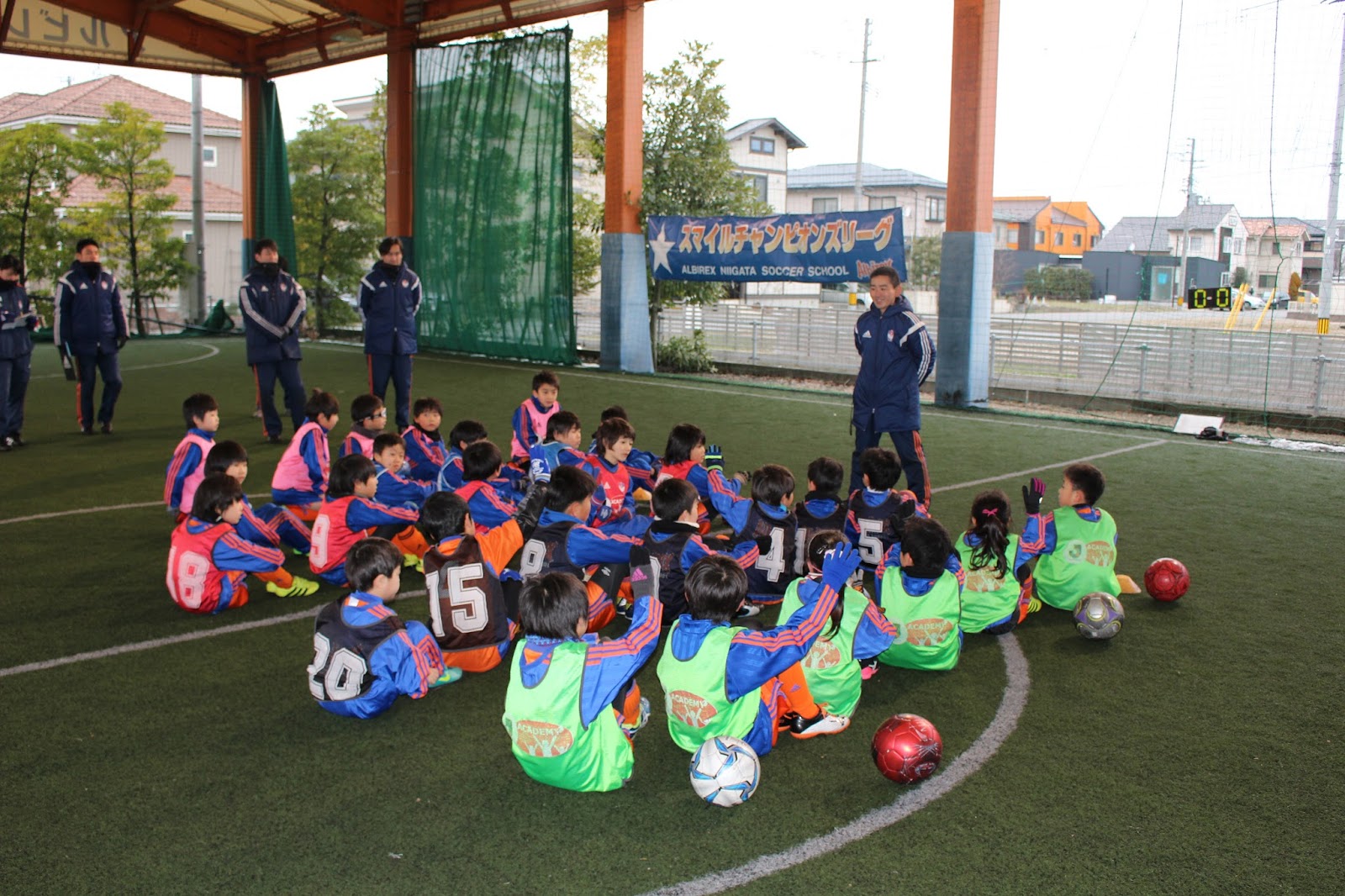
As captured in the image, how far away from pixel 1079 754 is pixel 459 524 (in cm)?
260

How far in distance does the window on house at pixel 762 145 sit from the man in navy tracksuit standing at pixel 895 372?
79.5 feet

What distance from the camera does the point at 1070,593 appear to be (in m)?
5.02

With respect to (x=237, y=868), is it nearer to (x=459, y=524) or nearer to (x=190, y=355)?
(x=459, y=524)

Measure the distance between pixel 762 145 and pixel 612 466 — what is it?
25596mm

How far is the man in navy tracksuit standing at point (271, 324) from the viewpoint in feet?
30.1

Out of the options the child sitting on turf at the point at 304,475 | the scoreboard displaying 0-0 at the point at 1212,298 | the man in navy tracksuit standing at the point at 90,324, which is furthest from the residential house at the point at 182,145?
the scoreboard displaying 0-0 at the point at 1212,298

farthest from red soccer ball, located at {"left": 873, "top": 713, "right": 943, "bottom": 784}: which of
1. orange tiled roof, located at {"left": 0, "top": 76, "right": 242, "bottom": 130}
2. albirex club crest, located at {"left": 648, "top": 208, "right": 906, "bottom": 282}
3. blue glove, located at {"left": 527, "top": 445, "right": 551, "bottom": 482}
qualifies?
orange tiled roof, located at {"left": 0, "top": 76, "right": 242, "bottom": 130}

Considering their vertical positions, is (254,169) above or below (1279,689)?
above

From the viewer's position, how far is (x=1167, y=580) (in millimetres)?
5145

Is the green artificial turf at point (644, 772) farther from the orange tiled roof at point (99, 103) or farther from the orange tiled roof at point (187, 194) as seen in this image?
the orange tiled roof at point (99, 103)

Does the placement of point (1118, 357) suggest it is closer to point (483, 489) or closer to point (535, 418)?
point (535, 418)

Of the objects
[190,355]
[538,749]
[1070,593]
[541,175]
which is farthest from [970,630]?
[190,355]

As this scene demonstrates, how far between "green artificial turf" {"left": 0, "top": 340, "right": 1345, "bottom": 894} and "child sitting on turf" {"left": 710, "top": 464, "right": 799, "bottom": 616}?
0.90 m

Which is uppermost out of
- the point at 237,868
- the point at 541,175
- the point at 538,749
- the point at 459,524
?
the point at 541,175
